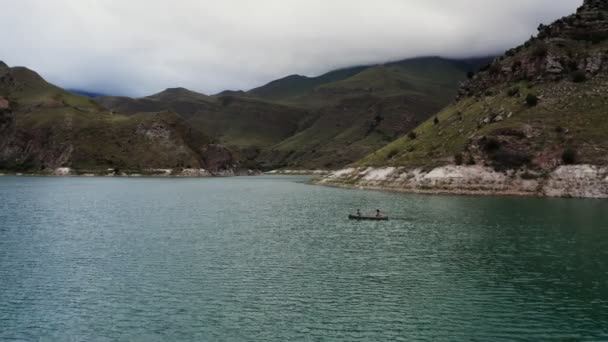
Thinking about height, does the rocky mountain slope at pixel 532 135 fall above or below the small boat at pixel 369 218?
above

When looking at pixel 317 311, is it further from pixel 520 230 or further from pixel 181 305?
pixel 520 230

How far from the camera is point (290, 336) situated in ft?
112

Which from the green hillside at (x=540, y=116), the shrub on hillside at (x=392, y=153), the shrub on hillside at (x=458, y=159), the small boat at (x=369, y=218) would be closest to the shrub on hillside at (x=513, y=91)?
the green hillside at (x=540, y=116)

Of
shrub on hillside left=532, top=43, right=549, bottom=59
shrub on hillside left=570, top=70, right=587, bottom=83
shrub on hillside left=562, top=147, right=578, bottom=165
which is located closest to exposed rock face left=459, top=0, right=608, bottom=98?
shrub on hillside left=532, top=43, right=549, bottom=59

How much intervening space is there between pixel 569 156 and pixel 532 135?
15982 mm

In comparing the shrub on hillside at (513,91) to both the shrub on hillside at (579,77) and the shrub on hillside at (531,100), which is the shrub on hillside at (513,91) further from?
the shrub on hillside at (579,77)

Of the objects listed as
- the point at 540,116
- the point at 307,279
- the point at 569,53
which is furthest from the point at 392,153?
the point at 307,279

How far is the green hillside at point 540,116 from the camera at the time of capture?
145m

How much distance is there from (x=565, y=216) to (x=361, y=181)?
319ft

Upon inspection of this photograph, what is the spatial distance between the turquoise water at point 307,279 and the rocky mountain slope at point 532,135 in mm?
48584

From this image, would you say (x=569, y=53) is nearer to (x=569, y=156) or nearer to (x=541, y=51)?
(x=541, y=51)

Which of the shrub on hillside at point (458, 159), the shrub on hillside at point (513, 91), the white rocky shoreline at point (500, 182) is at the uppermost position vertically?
the shrub on hillside at point (513, 91)

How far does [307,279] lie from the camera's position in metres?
49.8

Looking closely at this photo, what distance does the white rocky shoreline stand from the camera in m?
134
